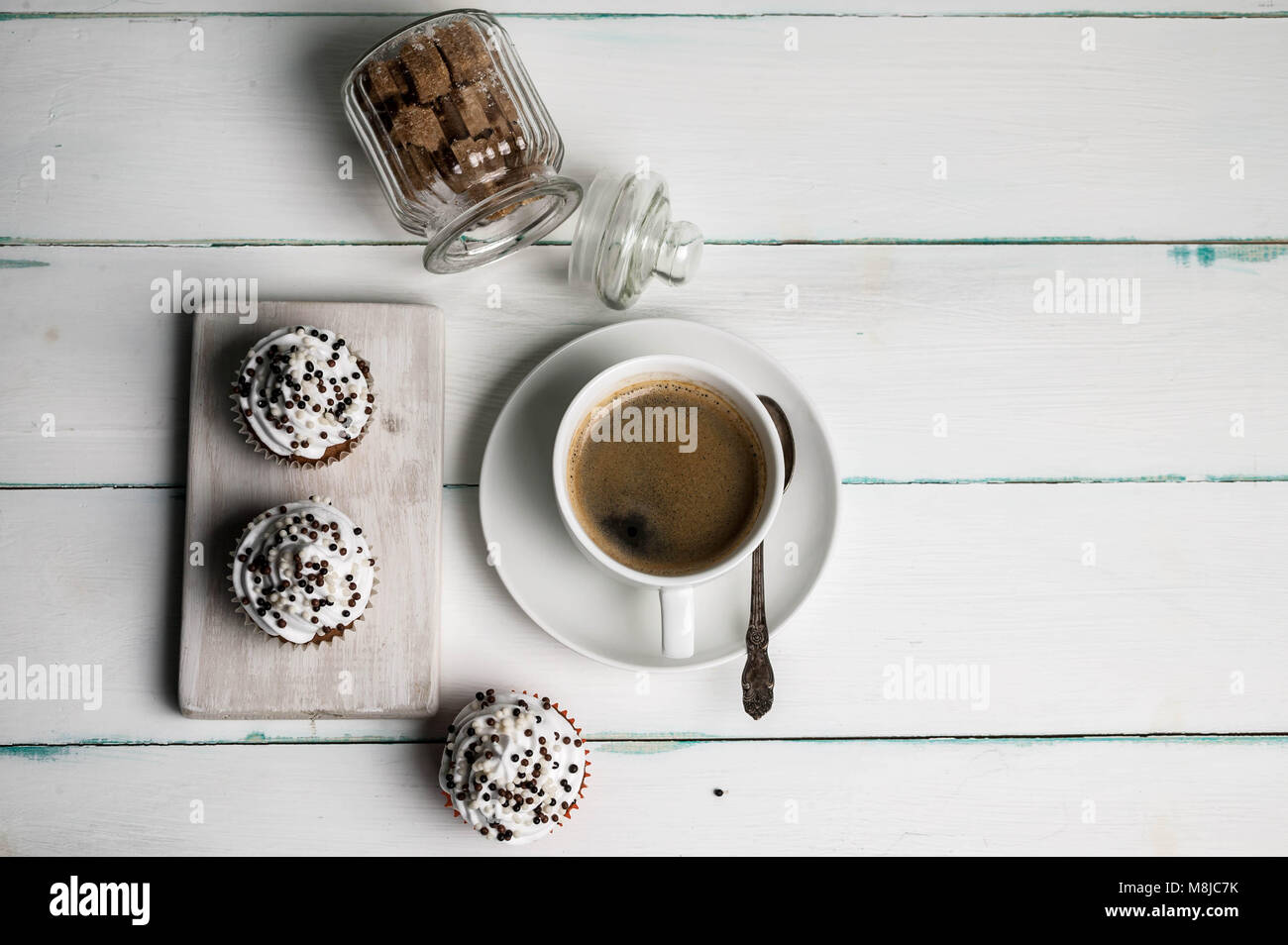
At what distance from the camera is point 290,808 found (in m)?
1.23

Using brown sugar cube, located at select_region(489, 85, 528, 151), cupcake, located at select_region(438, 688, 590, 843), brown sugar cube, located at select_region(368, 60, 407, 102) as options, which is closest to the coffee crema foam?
cupcake, located at select_region(438, 688, 590, 843)

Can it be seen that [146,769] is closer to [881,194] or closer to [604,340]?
[604,340]

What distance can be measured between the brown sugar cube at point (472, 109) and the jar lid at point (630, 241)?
0.57 ft

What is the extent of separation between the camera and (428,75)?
1.10 m

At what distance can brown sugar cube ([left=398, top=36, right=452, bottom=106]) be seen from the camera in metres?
1.10

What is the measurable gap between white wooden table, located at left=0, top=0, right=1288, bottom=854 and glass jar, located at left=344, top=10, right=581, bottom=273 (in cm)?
11

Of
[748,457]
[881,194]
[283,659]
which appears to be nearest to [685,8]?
[881,194]

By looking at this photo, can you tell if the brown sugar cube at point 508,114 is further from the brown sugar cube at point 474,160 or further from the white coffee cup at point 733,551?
the white coffee cup at point 733,551

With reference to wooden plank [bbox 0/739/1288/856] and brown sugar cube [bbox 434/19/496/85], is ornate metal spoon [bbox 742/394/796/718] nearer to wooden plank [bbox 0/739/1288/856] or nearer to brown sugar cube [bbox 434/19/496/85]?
wooden plank [bbox 0/739/1288/856]

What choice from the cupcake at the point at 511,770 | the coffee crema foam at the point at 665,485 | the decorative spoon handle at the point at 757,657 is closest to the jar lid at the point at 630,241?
the coffee crema foam at the point at 665,485

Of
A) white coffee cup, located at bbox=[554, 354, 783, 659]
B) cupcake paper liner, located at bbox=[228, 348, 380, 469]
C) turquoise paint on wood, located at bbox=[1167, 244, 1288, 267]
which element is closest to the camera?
white coffee cup, located at bbox=[554, 354, 783, 659]

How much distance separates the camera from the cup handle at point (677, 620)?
1.09m

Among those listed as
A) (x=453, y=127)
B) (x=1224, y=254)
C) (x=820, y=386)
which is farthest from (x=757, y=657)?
(x=1224, y=254)

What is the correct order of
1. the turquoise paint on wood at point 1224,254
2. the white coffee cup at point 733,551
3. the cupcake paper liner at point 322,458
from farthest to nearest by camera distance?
1. the turquoise paint on wood at point 1224,254
2. the cupcake paper liner at point 322,458
3. the white coffee cup at point 733,551
